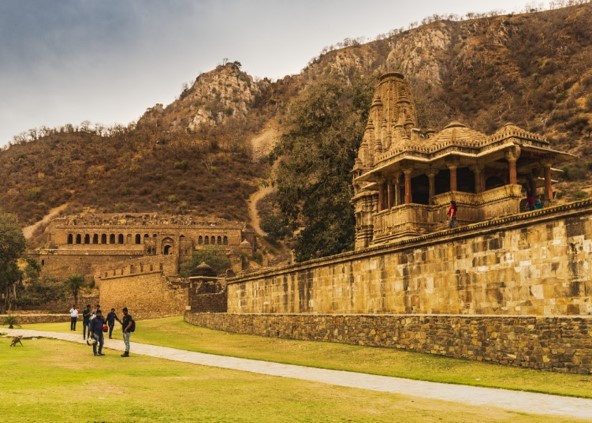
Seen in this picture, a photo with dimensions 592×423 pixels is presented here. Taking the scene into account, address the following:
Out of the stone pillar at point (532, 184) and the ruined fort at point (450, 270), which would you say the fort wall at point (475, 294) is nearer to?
the ruined fort at point (450, 270)

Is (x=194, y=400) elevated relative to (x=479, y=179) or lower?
lower

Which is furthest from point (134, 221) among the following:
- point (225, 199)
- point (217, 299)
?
point (217, 299)

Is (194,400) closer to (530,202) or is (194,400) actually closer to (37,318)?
(530,202)

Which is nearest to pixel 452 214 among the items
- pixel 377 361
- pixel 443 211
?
pixel 443 211

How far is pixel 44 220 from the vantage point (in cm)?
10550

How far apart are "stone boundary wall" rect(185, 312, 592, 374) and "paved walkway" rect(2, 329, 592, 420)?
1850 mm

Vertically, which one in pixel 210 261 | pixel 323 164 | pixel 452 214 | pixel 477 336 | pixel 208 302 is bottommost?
pixel 477 336

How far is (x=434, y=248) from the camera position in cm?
1788

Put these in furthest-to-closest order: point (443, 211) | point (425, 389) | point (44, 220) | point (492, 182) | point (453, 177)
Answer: point (44, 220) → point (492, 182) → point (443, 211) → point (453, 177) → point (425, 389)

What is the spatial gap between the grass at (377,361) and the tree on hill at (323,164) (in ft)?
36.5

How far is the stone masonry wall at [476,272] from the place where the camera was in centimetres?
1377

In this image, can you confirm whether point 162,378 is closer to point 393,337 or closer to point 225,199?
point 393,337

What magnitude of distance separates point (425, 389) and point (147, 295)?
38130 mm

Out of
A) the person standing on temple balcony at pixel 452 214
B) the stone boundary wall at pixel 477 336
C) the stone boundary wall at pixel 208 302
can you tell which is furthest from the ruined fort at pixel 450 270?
the stone boundary wall at pixel 208 302
